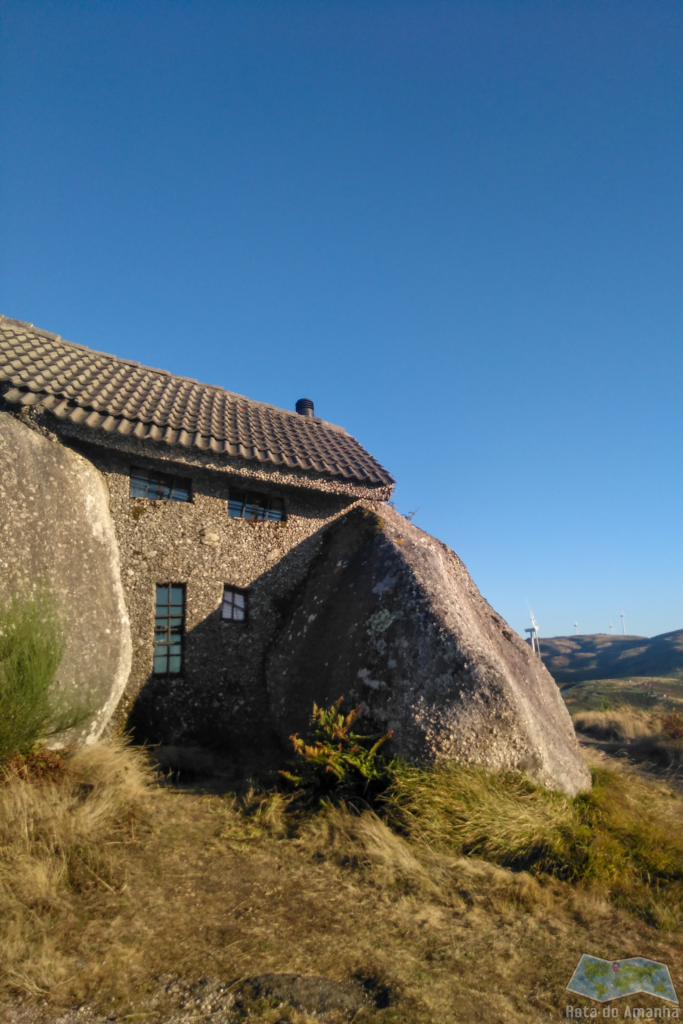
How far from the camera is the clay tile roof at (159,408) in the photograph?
7383 millimetres

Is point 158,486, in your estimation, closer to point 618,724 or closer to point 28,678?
point 28,678

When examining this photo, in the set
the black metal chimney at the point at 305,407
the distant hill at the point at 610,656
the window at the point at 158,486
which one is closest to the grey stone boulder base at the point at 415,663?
the window at the point at 158,486

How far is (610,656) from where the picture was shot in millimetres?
66875

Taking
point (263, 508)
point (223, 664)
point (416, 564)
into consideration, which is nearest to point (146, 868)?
point (223, 664)

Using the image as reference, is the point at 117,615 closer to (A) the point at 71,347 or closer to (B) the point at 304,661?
(B) the point at 304,661

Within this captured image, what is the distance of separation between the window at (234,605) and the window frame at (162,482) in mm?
1402

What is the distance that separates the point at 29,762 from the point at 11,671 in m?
0.87

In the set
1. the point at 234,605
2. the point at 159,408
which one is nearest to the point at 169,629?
the point at 234,605

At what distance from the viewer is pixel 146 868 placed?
14.5ft


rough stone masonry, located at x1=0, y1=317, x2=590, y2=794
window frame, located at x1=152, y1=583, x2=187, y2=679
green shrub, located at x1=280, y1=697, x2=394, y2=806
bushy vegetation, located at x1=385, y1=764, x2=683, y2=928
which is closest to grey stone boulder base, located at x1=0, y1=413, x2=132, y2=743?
rough stone masonry, located at x1=0, y1=317, x2=590, y2=794

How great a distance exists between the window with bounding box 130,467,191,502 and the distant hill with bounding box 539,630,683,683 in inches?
1766

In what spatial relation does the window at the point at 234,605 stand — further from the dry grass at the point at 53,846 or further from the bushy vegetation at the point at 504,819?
the dry grass at the point at 53,846

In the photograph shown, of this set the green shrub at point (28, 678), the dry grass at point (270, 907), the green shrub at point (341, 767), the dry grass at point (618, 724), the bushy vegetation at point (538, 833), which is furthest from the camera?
the dry grass at point (618, 724)

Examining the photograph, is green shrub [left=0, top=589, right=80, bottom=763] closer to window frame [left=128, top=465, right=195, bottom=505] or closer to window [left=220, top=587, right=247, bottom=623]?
window frame [left=128, top=465, right=195, bottom=505]
